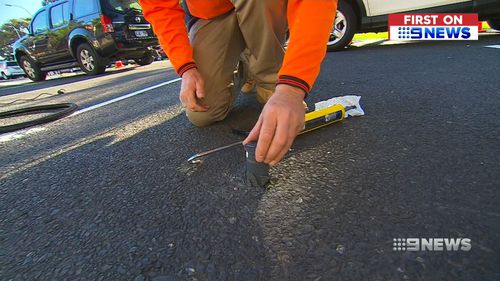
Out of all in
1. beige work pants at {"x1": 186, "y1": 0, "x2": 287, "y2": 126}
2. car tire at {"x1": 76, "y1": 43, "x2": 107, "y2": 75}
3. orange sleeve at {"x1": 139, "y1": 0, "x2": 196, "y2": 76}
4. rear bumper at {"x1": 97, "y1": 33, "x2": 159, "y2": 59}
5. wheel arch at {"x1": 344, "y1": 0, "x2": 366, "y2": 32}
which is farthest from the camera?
car tire at {"x1": 76, "y1": 43, "x2": 107, "y2": 75}

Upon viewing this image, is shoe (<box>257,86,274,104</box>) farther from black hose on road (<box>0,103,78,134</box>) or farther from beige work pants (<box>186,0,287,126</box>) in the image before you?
black hose on road (<box>0,103,78,134</box>)

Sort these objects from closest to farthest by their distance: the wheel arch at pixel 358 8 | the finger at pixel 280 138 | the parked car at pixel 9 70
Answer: the finger at pixel 280 138
the wheel arch at pixel 358 8
the parked car at pixel 9 70

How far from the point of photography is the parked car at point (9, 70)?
1377cm

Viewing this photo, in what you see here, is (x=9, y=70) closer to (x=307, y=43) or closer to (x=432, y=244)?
(x=307, y=43)

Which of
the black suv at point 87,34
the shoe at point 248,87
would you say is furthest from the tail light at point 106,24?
the shoe at point 248,87

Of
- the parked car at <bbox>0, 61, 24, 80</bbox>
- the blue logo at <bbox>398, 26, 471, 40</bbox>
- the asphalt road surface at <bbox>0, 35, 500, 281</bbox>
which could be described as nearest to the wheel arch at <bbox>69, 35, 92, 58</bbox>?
the asphalt road surface at <bbox>0, 35, 500, 281</bbox>

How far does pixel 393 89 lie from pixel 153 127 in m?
1.62

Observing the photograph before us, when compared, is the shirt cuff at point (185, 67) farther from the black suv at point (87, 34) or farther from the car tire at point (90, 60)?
the car tire at point (90, 60)

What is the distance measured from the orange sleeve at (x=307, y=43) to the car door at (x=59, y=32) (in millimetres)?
7371

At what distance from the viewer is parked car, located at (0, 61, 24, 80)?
1377 cm

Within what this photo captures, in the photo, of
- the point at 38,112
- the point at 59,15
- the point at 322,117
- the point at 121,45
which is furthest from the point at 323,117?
the point at 59,15

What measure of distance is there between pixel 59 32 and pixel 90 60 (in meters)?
1.08

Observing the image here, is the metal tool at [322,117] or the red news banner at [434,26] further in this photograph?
the red news banner at [434,26]

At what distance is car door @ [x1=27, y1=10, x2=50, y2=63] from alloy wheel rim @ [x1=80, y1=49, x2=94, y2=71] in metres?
1.32
